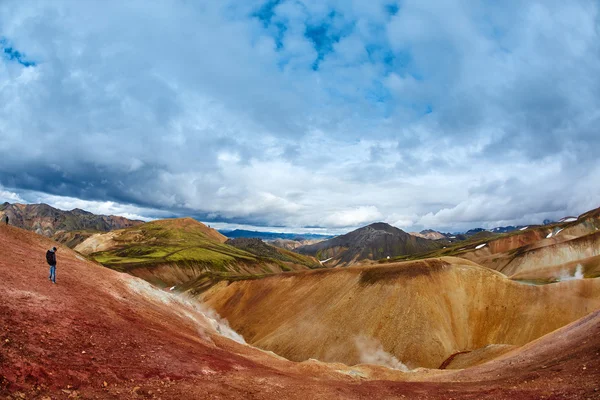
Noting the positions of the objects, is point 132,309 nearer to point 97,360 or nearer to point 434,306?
point 97,360

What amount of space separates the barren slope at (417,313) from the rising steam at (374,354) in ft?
2.70

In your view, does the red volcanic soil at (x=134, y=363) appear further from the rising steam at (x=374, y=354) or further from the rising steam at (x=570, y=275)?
the rising steam at (x=570, y=275)

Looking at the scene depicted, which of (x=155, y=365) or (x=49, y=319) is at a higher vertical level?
(x=49, y=319)

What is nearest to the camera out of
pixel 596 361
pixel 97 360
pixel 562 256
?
pixel 97 360

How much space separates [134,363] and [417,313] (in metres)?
64.3

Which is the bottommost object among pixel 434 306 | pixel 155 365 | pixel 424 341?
pixel 424 341

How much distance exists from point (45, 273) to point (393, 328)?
199 ft

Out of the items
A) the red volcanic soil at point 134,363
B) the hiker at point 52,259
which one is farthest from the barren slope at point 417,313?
the hiker at point 52,259

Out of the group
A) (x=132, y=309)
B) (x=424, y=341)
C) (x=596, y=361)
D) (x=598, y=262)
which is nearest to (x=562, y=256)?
(x=598, y=262)

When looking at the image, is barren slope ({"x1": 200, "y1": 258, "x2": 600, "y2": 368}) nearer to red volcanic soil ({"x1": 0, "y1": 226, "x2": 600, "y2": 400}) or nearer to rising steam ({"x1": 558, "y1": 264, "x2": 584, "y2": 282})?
rising steam ({"x1": 558, "y1": 264, "x2": 584, "y2": 282})

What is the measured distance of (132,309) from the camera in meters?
33.2

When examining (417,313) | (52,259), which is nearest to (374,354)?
(417,313)

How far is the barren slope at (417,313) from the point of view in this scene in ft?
221

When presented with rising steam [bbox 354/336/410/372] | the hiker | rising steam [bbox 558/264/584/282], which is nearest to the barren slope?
rising steam [bbox 354/336/410/372]
